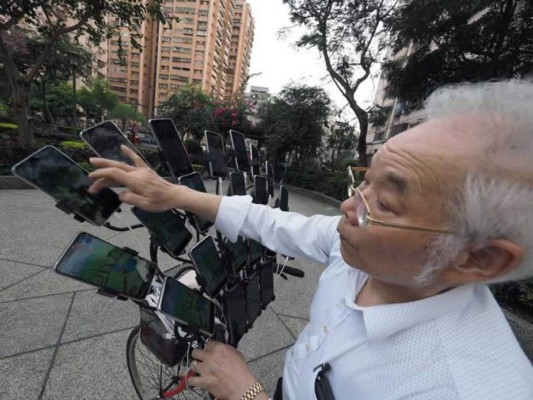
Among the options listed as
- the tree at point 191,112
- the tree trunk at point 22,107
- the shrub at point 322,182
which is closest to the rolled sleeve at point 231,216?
the tree trunk at point 22,107

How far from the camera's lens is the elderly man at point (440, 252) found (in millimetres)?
582

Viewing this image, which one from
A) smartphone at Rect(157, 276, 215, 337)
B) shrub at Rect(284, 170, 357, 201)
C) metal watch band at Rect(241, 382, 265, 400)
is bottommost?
shrub at Rect(284, 170, 357, 201)

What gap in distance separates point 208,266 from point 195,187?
1.05 ft

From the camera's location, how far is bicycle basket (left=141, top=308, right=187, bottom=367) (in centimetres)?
119

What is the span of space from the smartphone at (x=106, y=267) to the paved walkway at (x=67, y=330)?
1433 mm

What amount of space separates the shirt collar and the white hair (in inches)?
2.8

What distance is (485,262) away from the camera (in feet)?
2.10

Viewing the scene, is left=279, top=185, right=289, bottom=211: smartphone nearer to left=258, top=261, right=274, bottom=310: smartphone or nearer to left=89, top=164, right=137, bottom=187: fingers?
left=258, top=261, right=274, bottom=310: smartphone

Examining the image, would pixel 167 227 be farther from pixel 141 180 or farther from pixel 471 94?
pixel 471 94

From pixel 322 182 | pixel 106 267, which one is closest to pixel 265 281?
pixel 106 267

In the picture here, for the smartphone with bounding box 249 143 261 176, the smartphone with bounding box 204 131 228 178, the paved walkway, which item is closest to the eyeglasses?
the smartphone with bounding box 204 131 228 178

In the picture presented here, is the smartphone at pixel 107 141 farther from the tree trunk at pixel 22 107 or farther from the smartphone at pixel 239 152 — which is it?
the tree trunk at pixel 22 107

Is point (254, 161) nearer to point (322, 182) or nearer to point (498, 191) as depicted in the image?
point (498, 191)

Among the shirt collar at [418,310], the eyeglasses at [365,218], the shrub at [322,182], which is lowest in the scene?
the shrub at [322,182]
